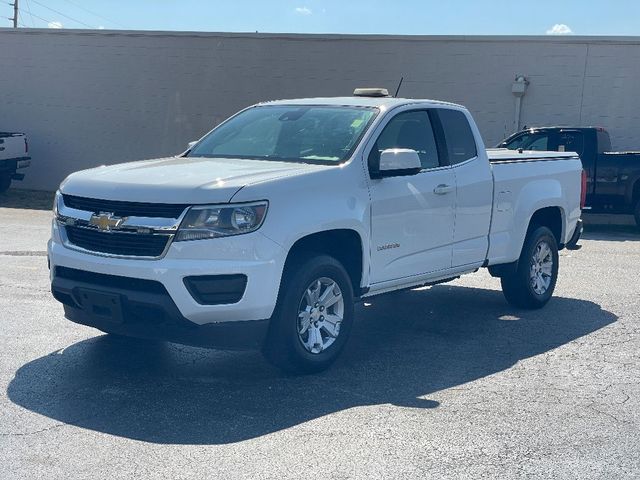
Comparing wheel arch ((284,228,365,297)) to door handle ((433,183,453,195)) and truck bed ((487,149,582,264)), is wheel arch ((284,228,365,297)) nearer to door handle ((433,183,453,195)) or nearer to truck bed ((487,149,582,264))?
door handle ((433,183,453,195))

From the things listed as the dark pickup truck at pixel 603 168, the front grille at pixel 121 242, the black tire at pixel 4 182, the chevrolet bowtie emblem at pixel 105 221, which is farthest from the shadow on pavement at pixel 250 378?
the black tire at pixel 4 182

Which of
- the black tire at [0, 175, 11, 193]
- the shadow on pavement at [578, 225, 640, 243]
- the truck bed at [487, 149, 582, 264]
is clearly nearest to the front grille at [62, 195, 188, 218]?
the truck bed at [487, 149, 582, 264]

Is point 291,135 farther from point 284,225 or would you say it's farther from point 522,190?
point 522,190

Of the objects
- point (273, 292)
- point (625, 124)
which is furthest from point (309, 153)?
point (625, 124)

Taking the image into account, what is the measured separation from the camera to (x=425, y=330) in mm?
8695

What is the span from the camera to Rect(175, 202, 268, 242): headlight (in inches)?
246

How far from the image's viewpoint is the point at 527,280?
9516 mm

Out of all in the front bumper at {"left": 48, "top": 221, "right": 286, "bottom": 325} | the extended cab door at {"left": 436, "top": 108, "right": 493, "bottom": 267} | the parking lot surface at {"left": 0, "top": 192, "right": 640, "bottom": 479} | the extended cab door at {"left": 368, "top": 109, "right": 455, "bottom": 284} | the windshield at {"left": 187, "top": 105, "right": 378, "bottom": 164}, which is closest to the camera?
the parking lot surface at {"left": 0, "top": 192, "right": 640, "bottom": 479}

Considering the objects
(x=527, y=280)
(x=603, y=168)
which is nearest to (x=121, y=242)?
(x=527, y=280)

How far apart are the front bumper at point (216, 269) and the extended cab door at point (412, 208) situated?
122 cm

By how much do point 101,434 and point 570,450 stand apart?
263 centimetres

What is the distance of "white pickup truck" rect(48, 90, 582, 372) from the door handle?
1cm

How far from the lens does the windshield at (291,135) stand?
7.54 metres

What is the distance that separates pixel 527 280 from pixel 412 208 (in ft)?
7.49
